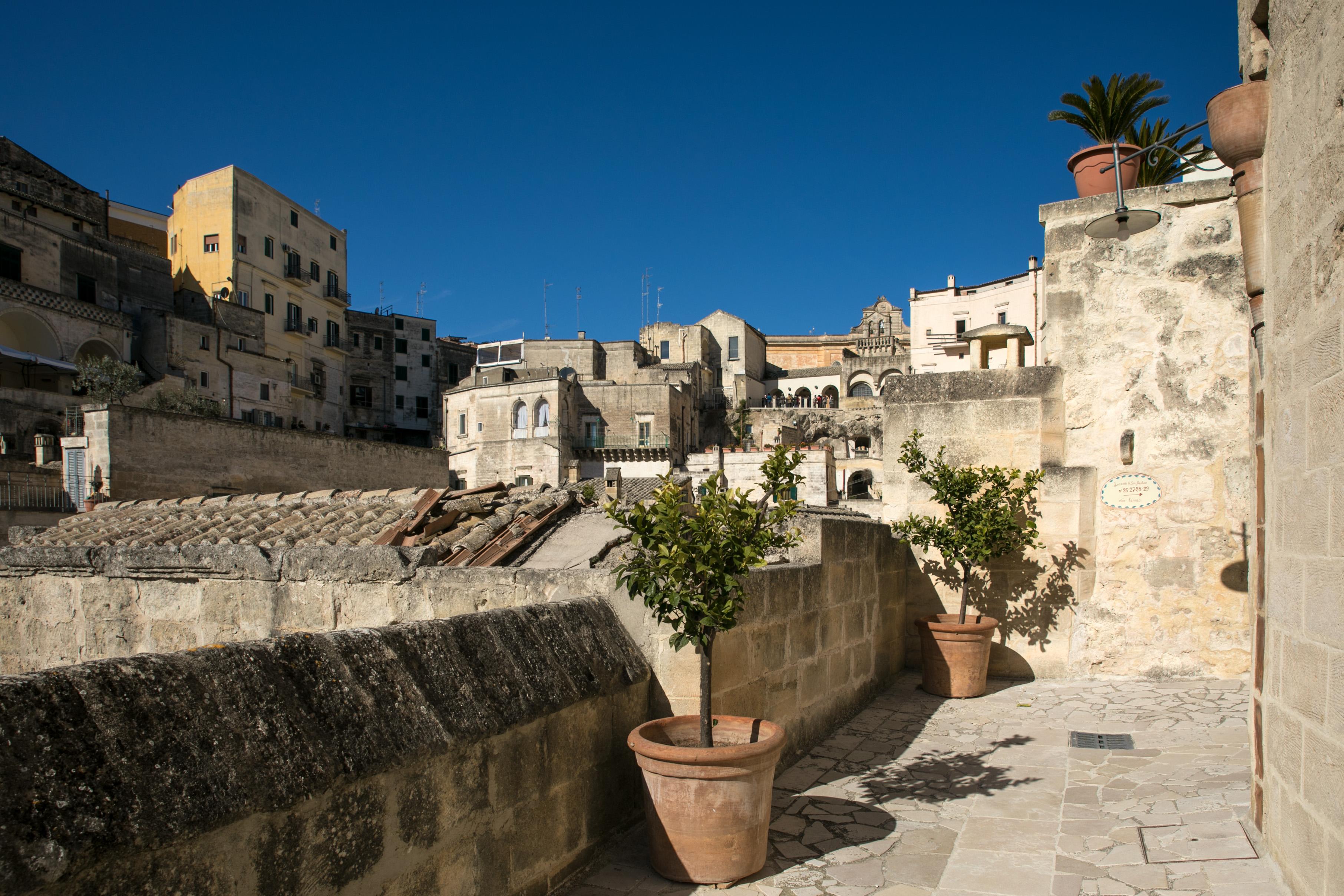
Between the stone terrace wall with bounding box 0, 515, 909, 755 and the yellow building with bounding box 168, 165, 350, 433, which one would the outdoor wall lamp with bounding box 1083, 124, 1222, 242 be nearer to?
the stone terrace wall with bounding box 0, 515, 909, 755

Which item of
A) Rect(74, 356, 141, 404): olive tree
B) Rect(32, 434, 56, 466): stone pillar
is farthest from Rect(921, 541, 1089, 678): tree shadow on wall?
Rect(74, 356, 141, 404): olive tree

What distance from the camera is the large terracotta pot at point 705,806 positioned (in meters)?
3.75

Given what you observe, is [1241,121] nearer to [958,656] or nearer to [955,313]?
[958,656]

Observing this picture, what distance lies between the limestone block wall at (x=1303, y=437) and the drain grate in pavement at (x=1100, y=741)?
218cm

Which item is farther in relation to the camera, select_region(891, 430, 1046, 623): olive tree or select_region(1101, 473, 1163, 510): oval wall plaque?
select_region(1101, 473, 1163, 510): oval wall plaque

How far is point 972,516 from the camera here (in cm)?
849

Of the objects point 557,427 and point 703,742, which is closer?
point 703,742

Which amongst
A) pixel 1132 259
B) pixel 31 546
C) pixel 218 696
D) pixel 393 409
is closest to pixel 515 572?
pixel 218 696

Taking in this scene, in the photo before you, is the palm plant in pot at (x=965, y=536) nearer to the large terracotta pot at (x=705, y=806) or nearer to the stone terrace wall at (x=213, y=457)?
the large terracotta pot at (x=705, y=806)

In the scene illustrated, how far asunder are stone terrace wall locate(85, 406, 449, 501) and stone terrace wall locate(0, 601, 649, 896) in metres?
17.7

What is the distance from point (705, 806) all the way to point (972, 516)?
5576mm

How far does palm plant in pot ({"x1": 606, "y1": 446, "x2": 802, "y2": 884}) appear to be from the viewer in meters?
3.76

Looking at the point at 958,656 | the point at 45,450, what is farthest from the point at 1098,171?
the point at 45,450

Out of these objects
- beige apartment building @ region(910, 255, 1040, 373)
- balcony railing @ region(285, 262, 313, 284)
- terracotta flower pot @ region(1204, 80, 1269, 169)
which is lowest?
terracotta flower pot @ region(1204, 80, 1269, 169)
